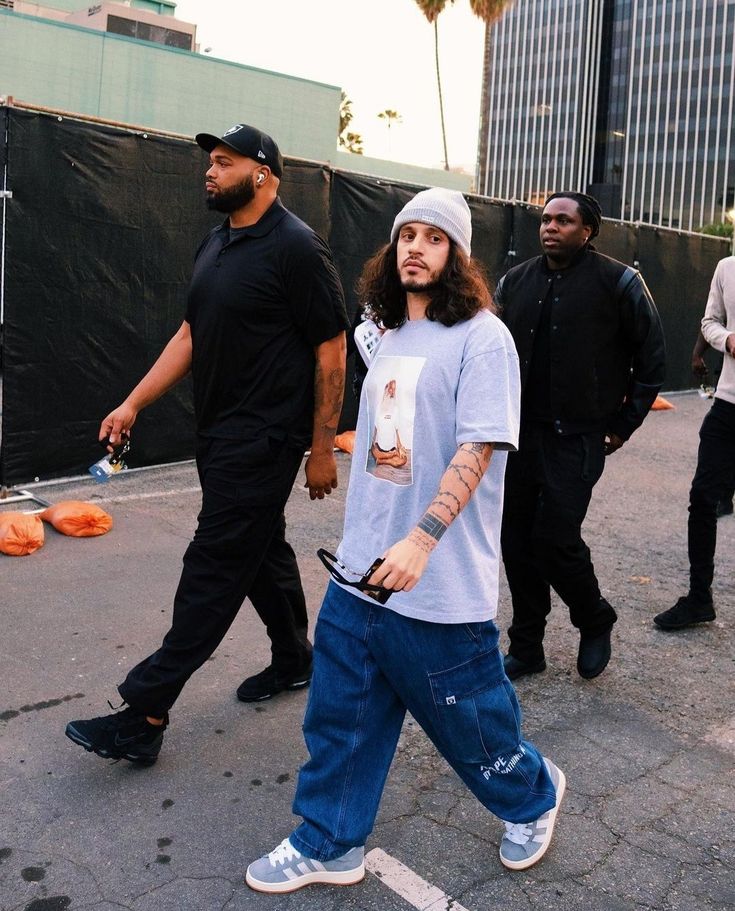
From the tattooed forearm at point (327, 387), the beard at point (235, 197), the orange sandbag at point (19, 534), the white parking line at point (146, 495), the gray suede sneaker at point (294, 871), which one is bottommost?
the gray suede sneaker at point (294, 871)

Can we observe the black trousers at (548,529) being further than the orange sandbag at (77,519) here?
No

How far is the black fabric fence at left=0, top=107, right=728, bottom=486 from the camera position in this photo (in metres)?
6.40

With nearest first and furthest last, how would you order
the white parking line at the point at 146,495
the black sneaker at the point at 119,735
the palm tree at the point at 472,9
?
the black sneaker at the point at 119,735, the white parking line at the point at 146,495, the palm tree at the point at 472,9

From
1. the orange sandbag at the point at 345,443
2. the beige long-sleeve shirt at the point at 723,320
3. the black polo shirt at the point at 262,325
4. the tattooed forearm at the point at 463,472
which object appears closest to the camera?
the tattooed forearm at the point at 463,472

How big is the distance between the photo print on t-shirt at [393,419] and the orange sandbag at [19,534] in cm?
353

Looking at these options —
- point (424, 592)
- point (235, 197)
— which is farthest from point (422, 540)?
point (235, 197)

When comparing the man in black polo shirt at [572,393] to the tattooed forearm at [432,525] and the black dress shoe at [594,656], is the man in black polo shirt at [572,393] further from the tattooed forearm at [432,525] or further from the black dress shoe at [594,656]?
the tattooed forearm at [432,525]

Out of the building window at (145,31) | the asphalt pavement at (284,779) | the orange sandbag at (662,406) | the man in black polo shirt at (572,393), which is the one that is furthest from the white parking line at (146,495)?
the building window at (145,31)

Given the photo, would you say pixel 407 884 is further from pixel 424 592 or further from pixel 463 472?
pixel 463 472

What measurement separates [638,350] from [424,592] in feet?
6.61

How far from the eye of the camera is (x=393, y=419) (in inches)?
97.2

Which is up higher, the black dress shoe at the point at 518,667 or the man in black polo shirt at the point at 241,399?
the man in black polo shirt at the point at 241,399

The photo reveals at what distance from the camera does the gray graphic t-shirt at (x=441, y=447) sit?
2.36 meters

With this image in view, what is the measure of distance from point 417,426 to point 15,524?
12.3ft
